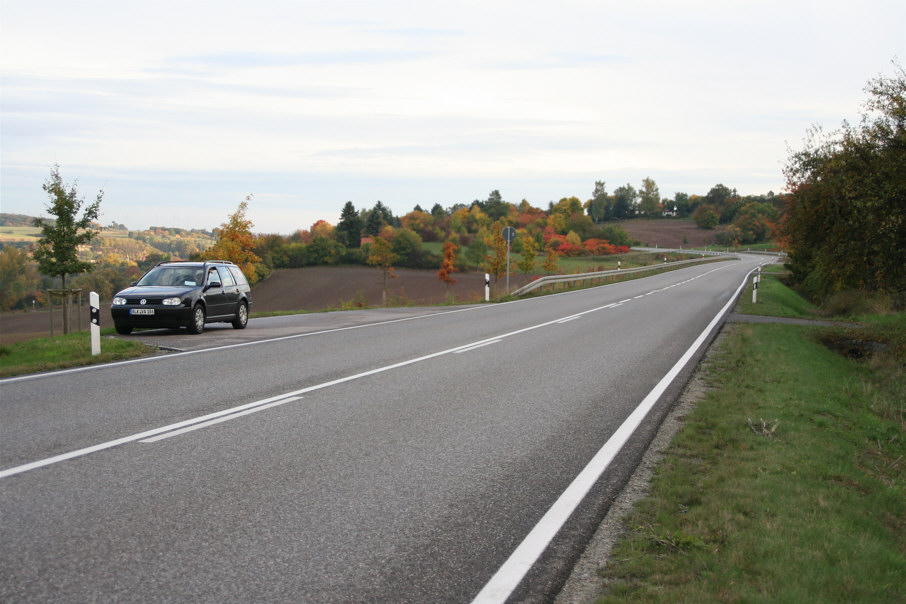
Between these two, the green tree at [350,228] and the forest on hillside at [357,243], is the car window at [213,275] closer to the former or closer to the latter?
the forest on hillside at [357,243]

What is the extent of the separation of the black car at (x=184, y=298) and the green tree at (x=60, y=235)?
9372 millimetres

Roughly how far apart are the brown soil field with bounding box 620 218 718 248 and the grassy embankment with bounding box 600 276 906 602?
496 ft

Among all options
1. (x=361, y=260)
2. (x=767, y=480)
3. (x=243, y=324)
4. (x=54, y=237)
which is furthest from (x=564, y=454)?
(x=361, y=260)

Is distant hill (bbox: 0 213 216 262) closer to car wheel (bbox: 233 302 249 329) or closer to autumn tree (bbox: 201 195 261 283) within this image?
autumn tree (bbox: 201 195 261 283)

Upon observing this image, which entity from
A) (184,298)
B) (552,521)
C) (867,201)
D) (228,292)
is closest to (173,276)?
(228,292)

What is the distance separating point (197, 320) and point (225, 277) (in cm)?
217

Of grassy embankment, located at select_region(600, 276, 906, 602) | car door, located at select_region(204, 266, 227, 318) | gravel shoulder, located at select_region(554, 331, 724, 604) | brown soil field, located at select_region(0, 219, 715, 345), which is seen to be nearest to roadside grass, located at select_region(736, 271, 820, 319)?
grassy embankment, located at select_region(600, 276, 906, 602)

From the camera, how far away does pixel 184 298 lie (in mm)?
14414

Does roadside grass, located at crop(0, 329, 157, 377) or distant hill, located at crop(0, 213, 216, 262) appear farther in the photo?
distant hill, located at crop(0, 213, 216, 262)

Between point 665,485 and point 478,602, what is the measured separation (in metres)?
2.33

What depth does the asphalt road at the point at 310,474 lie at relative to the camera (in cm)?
346

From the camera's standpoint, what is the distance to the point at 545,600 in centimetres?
331

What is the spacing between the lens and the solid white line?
11.2 ft

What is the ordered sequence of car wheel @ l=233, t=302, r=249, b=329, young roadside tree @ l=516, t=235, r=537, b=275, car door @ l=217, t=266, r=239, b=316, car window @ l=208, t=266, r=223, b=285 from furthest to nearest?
young roadside tree @ l=516, t=235, r=537, b=275 → car wheel @ l=233, t=302, r=249, b=329 → car door @ l=217, t=266, r=239, b=316 → car window @ l=208, t=266, r=223, b=285
